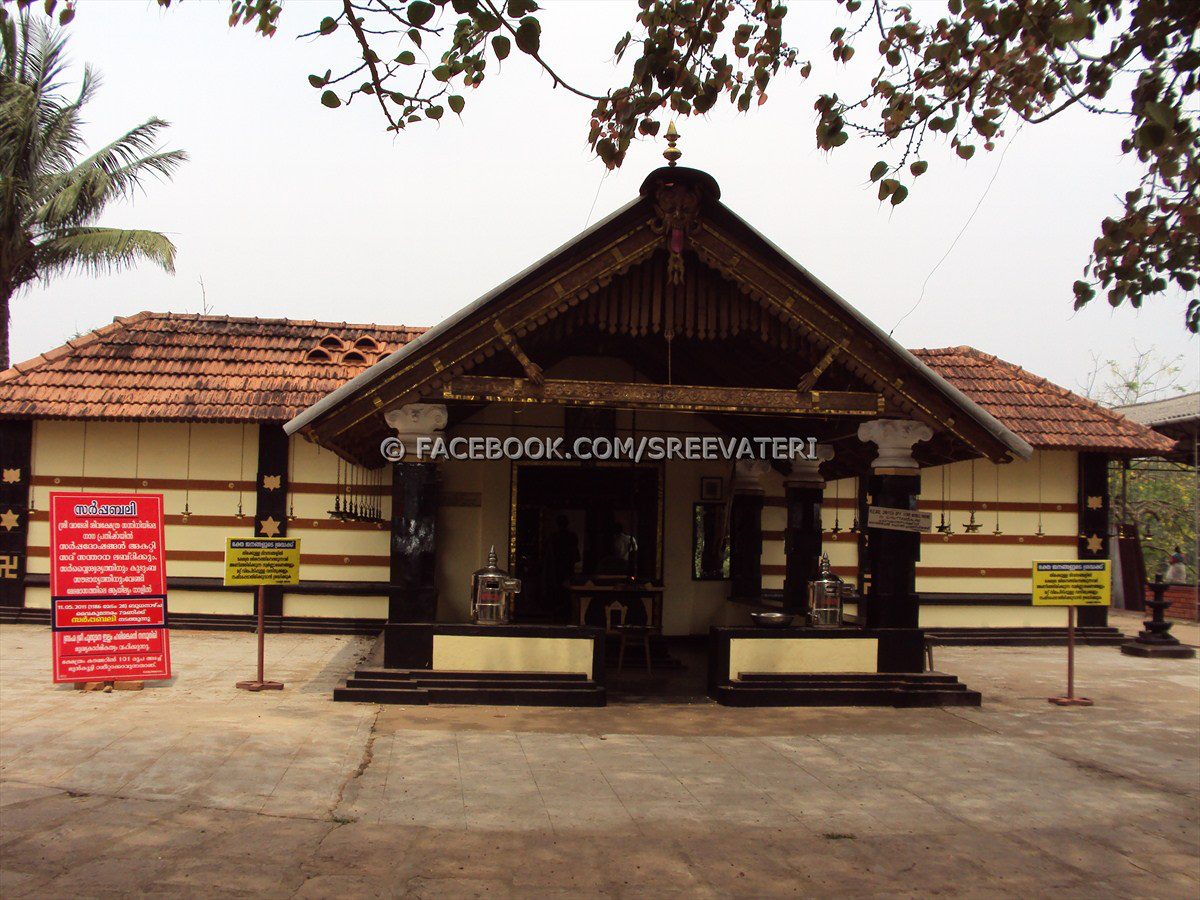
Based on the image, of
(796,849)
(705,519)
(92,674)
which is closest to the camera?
(796,849)

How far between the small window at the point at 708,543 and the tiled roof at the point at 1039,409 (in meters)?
4.56

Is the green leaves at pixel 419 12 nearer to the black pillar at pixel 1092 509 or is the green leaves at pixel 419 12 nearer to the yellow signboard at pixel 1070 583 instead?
the yellow signboard at pixel 1070 583

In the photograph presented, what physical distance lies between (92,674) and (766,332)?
22.5ft

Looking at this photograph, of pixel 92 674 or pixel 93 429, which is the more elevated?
pixel 93 429

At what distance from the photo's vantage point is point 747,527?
541 inches

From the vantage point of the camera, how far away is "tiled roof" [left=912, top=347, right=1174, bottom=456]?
15.5 m

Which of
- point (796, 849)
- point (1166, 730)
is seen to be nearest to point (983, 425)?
point (1166, 730)

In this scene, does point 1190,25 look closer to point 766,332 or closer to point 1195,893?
point 1195,893

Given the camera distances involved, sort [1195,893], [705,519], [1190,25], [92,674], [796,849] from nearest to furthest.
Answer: [1190,25], [1195,893], [796,849], [92,674], [705,519]

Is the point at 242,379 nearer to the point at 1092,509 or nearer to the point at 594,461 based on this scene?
the point at 594,461

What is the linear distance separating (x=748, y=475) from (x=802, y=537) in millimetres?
1227

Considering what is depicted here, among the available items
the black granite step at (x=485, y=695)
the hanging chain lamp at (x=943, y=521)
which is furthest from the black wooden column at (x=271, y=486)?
the hanging chain lamp at (x=943, y=521)

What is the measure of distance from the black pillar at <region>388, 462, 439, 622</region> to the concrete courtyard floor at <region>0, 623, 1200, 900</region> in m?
0.95

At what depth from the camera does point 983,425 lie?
1010cm
